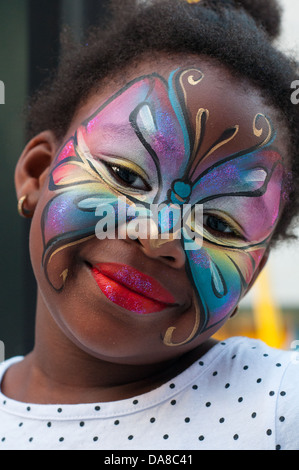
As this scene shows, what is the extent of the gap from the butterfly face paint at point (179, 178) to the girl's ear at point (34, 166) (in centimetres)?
18

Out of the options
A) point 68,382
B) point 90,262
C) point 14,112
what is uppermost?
point 14,112

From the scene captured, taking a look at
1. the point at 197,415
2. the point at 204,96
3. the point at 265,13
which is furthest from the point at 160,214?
the point at 265,13

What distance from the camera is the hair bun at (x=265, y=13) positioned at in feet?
4.66

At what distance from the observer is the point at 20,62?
1.87 meters

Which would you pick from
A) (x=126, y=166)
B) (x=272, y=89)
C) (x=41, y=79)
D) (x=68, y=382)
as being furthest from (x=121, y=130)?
(x=41, y=79)

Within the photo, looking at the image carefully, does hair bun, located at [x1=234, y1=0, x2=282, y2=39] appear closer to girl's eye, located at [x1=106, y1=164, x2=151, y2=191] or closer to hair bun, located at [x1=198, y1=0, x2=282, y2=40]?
hair bun, located at [x1=198, y1=0, x2=282, y2=40]

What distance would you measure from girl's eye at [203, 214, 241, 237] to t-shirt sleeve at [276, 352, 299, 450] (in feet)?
0.87

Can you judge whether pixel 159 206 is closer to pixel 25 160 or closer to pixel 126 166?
pixel 126 166

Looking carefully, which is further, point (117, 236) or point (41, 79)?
point (41, 79)

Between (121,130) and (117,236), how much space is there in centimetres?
19

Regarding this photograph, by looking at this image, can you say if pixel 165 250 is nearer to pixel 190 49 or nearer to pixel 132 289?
pixel 132 289
